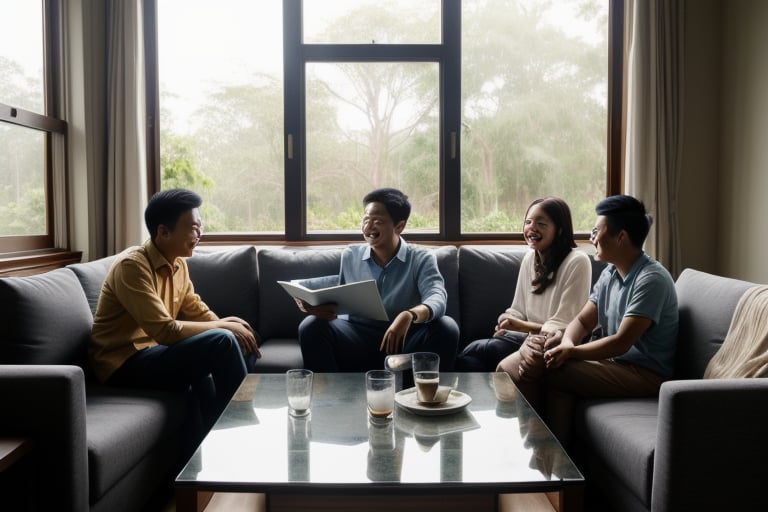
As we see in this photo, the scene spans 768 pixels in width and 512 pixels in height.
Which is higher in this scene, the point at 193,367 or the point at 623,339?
the point at 623,339

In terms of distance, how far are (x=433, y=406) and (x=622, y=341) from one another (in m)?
0.74

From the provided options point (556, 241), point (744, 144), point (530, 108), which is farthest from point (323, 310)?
point (744, 144)

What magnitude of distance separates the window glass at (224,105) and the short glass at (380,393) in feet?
7.26

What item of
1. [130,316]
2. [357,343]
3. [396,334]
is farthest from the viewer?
[357,343]

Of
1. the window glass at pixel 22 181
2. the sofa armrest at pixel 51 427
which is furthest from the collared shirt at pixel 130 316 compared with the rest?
the window glass at pixel 22 181

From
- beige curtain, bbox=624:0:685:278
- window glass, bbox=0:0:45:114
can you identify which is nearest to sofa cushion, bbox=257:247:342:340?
window glass, bbox=0:0:45:114

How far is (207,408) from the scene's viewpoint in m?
2.17

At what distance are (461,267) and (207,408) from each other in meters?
1.45

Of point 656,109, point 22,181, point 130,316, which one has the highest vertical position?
point 656,109

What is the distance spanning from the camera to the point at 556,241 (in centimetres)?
253

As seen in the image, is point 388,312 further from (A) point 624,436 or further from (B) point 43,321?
(B) point 43,321

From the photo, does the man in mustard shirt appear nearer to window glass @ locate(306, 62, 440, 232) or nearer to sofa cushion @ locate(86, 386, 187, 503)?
sofa cushion @ locate(86, 386, 187, 503)

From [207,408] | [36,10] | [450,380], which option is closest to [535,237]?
[450,380]

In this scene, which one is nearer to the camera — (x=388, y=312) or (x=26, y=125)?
(x=388, y=312)
